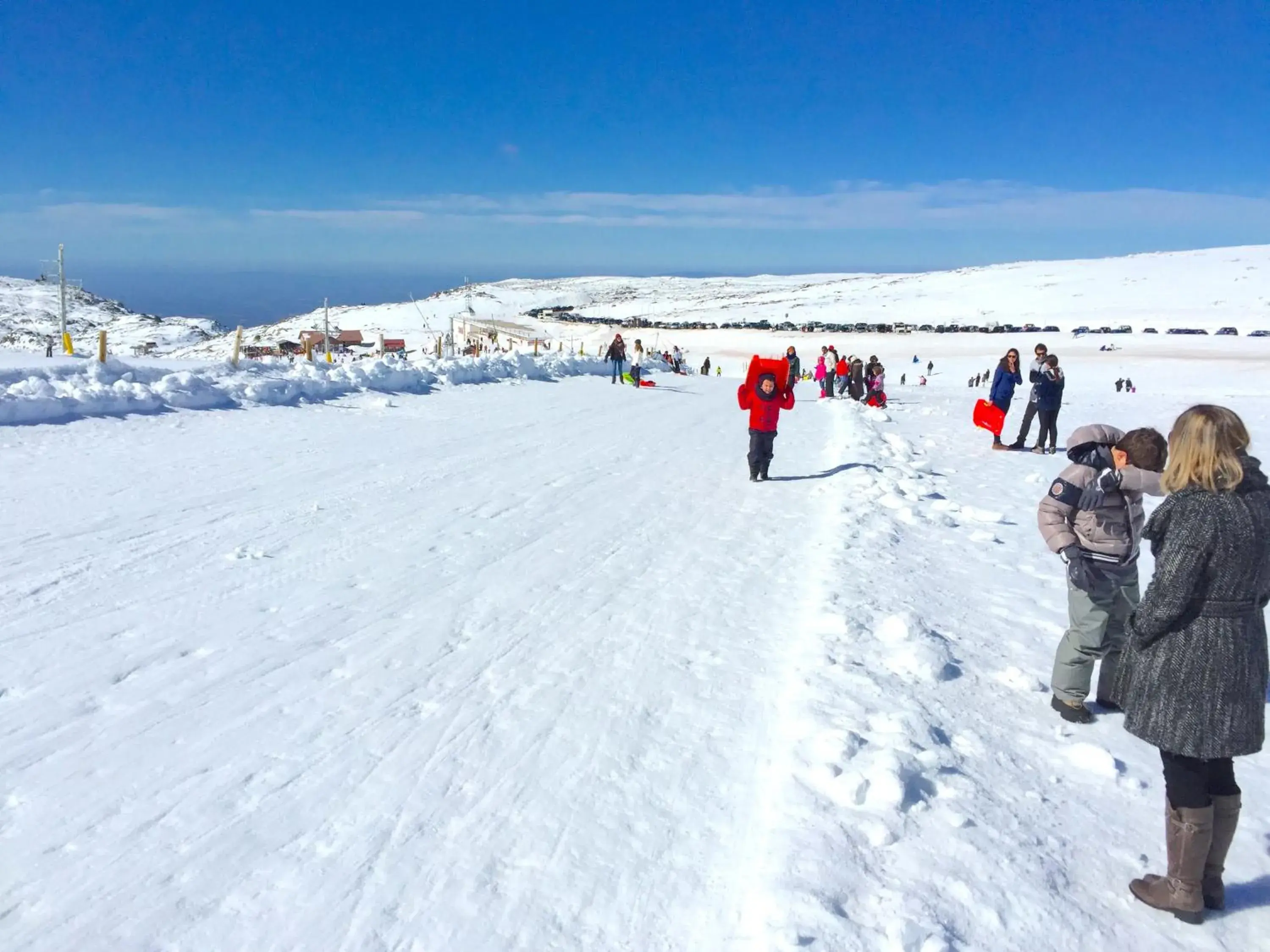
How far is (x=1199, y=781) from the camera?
287 cm

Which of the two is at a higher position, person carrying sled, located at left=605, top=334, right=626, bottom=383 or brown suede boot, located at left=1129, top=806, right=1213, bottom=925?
person carrying sled, located at left=605, top=334, right=626, bottom=383

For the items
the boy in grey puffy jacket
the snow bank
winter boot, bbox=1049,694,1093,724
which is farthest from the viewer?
the snow bank

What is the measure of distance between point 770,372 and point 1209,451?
753 centimetres

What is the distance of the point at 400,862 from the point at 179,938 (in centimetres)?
68

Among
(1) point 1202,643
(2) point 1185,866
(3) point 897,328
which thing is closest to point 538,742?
(2) point 1185,866

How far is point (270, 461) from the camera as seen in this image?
934 centimetres

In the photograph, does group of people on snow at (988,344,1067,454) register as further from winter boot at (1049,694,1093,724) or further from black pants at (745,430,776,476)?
winter boot at (1049,694,1093,724)

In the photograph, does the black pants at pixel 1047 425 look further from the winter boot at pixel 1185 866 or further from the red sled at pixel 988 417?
the winter boot at pixel 1185 866

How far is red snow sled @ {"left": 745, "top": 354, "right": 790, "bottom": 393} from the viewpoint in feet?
33.3

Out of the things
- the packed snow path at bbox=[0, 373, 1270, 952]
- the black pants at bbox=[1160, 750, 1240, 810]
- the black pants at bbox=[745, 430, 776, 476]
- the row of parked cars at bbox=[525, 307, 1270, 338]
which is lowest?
the packed snow path at bbox=[0, 373, 1270, 952]

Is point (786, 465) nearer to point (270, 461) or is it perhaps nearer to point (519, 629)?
point (270, 461)

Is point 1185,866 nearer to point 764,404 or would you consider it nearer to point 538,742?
point 538,742

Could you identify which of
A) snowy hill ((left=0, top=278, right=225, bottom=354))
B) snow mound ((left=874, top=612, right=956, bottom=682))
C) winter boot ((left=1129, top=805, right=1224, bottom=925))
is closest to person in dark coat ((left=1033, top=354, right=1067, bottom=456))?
snow mound ((left=874, top=612, right=956, bottom=682))

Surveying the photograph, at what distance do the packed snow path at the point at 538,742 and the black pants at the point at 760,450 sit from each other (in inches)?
95.2
